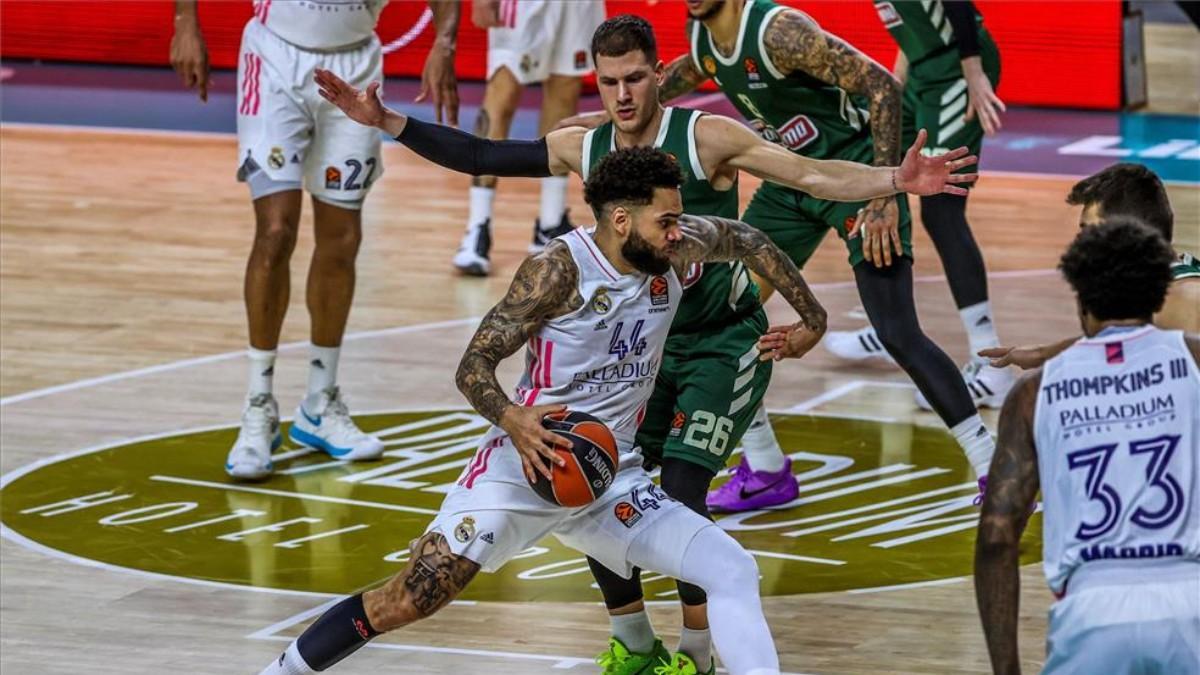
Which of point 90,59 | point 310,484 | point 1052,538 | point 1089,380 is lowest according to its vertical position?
point 90,59

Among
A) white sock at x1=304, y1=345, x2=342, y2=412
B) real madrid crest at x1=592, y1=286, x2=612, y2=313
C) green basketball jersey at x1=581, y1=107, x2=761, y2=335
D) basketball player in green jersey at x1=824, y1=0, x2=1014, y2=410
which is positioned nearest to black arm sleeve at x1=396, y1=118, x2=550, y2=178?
green basketball jersey at x1=581, y1=107, x2=761, y2=335

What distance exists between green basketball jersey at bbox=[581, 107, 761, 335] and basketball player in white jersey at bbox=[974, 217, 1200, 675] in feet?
6.70

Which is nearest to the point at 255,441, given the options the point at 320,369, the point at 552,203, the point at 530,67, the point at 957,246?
the point at 320,369

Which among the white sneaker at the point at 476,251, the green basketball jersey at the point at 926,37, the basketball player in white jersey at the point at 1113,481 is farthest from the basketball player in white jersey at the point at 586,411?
the white sneaker at the point at 476,251

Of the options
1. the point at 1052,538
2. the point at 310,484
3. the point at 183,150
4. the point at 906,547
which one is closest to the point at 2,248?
the point at 183,150

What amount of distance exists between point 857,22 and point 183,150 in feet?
18.7

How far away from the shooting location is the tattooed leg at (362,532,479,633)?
4980 mm

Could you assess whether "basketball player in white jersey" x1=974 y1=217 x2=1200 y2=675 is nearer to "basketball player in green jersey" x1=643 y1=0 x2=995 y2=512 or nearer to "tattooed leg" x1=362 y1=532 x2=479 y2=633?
"tattooed leg" x1=362 y1=532 x2=479 y2=633

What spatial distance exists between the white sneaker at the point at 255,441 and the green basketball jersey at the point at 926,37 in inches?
116

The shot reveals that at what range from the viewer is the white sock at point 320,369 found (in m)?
8.05

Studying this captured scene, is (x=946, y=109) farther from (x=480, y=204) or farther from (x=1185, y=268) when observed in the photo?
(x=1185, y=268)

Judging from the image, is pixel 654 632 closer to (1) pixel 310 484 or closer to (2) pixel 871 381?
(1) pixel 310 484

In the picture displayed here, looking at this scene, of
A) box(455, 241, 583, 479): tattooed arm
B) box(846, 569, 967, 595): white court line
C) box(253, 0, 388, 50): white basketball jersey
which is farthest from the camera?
box(253, 0, 388, 50): white basketball jersey

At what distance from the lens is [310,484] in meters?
7.70
